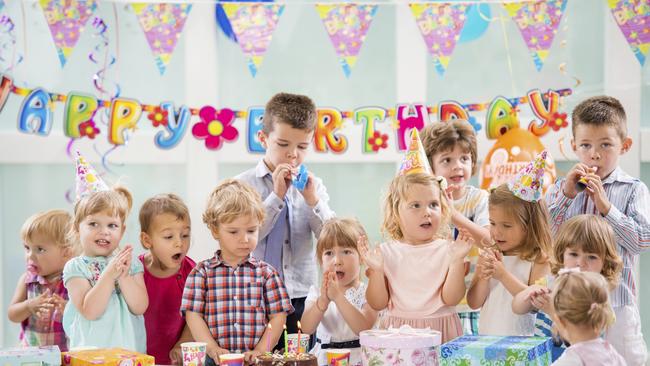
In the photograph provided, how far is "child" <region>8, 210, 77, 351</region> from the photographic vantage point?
136 inches

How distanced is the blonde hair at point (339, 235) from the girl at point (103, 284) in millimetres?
633

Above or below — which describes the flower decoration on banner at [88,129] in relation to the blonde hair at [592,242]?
above

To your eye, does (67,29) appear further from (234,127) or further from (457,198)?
(457,198)

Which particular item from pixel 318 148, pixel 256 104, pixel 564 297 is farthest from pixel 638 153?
pixel 564 297

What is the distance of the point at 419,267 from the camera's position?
2.73m

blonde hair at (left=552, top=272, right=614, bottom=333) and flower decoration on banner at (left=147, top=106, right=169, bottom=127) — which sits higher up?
flower decoration on banner at (left=147, top=106, right=169, bottom=127)

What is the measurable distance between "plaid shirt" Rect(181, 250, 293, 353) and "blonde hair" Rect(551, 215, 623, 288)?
92 centimetres

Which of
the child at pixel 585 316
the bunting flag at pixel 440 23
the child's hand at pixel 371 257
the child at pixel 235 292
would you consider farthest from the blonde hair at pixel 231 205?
the bunting flag at pixel 440 23

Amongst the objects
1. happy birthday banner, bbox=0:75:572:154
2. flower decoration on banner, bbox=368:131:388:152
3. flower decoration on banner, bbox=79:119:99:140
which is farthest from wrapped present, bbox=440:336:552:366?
flower decoration on banner, bbox=79:119:99:140

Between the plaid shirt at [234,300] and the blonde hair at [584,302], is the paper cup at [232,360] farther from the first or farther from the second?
the blonde hair at [584,302]

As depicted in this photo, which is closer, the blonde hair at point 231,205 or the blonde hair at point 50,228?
the blonde hair at point 231,205

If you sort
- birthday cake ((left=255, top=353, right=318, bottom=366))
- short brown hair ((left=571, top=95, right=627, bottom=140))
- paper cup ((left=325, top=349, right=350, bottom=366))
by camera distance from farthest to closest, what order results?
short brown hair ((left=571, top=95, right=627, bottom=140)), paper cup ((left=325, top=349, right=350, bottom=366)), birthday cake ((left=255, top=353, right=318, bottom=366))

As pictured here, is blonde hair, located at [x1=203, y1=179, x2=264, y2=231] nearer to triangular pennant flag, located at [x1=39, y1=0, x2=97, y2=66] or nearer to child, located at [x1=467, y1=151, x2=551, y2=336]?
child, located at [x1=467, y1=151, x2=551, y2=336]

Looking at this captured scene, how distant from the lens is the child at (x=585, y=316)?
80.9 inches
